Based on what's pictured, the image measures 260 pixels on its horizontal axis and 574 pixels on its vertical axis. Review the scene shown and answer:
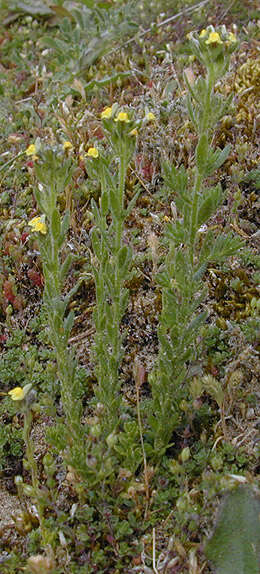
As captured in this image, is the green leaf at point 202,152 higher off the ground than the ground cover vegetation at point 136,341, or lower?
higher

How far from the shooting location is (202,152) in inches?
75.8

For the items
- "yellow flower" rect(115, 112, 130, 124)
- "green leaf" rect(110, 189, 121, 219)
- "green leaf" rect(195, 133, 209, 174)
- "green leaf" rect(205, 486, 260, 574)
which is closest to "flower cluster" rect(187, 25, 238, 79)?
"green leaf" rect(195, 133, 209, 174)

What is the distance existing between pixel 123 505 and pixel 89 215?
1.58 metres

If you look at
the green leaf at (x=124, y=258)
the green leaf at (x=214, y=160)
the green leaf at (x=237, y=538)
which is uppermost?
the green leaf at (x=214, y=160)

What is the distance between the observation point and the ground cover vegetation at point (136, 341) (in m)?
2.00

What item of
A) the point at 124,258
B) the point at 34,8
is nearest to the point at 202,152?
the point at 124,258

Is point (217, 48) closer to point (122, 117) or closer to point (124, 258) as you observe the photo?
point (122, 117)

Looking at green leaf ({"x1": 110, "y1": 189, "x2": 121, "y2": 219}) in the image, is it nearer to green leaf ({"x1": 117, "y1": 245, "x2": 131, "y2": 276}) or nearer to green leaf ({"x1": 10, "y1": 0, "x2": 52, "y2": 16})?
green leaf ({"x1": 117, "y1": 245, "x2": 131, "y2": 276})

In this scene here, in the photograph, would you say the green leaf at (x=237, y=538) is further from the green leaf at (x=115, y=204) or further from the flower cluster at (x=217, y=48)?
the flower cluster at (x=217, y=48)

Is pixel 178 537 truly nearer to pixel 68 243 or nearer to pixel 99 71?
pixel 68 243

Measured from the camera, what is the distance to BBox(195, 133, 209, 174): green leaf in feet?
6.24

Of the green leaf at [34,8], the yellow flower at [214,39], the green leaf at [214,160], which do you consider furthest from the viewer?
the green leaf at [34,8]

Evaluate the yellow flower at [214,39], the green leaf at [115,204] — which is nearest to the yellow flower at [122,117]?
the green leaf at [115,204]

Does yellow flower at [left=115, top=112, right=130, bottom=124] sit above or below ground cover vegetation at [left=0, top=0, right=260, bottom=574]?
above
